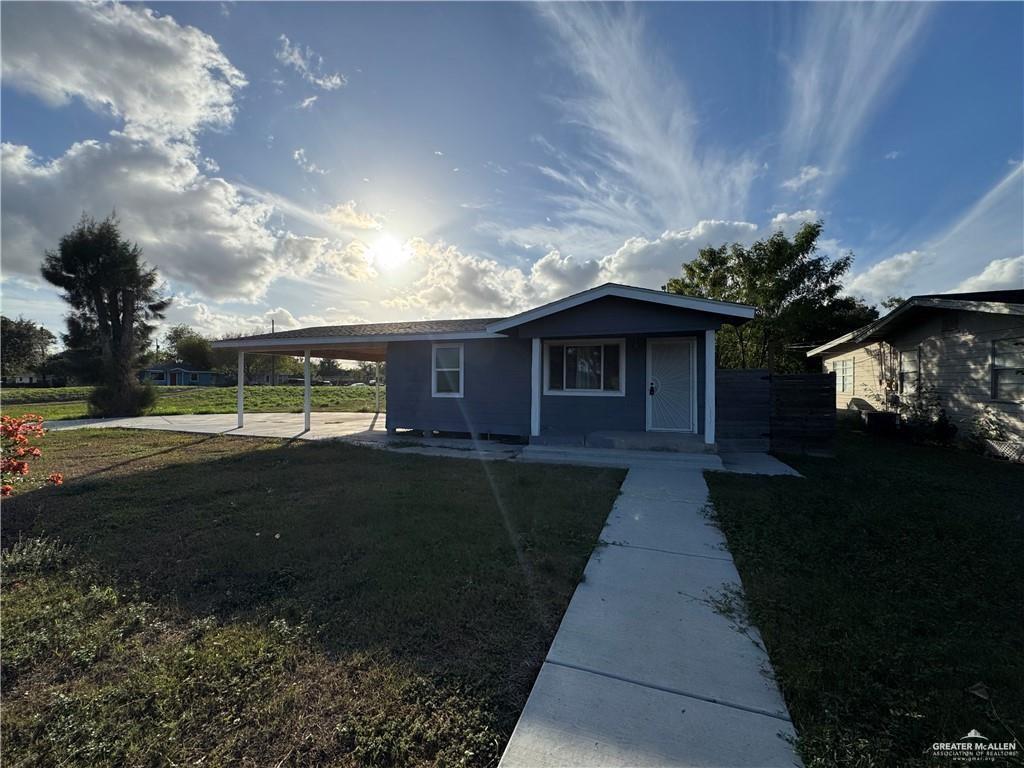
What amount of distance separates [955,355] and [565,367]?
30.0 ft

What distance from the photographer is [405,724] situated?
6.14ft

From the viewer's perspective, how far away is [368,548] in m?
3.79

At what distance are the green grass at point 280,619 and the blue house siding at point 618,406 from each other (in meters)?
3.59

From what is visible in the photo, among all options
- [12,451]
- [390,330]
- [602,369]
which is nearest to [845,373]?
[602,369]

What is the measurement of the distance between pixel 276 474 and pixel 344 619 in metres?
4.87

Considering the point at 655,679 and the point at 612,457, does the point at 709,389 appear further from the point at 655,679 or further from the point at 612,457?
the point at 655,679

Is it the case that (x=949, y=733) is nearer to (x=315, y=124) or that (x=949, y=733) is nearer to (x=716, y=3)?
(x=716, y=3)

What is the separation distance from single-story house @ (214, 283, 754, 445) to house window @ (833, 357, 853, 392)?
11.0 meters

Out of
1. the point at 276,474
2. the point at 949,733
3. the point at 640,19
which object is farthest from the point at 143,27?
the point at 949,733

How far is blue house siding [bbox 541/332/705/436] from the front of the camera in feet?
28.7

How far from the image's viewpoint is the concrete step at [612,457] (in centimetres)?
738

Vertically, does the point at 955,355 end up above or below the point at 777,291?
below

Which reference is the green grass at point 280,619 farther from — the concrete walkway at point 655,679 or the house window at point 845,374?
the house window at point 845,374

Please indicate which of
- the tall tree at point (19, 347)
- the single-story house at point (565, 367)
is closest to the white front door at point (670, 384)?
the single-story house at point (565, 367)
